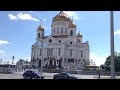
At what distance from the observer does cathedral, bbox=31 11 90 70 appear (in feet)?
213

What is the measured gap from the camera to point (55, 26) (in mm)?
66500

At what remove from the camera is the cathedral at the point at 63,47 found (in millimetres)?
65000

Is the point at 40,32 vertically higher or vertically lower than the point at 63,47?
higher

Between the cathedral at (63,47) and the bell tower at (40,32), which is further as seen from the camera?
the bell tower at (40,32)

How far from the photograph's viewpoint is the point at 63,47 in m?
65.1

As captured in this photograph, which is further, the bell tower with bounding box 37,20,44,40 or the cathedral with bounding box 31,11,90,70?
the bell tower with bounding box 37,20,44,40

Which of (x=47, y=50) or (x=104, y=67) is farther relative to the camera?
(x=47, y=50)

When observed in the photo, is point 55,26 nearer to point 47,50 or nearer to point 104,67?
point 47,50
